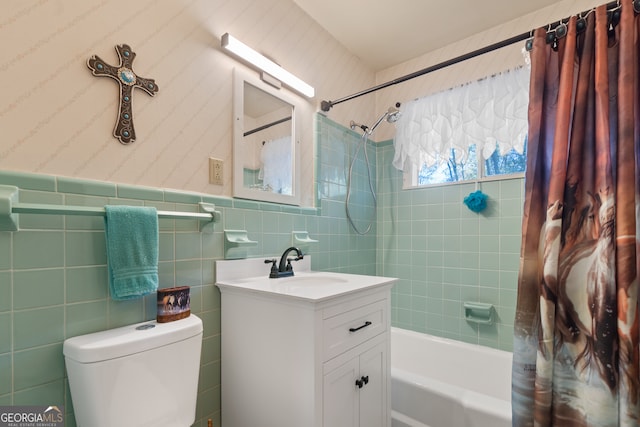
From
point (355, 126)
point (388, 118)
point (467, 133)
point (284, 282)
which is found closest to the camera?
point (284, 282)

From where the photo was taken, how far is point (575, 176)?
118 centimetres

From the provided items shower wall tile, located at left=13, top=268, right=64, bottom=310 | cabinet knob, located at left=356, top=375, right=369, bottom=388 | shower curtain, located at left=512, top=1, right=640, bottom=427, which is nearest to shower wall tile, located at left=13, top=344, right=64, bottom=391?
shower wall tile, located at left=13, top=268, right=64, bottom=310

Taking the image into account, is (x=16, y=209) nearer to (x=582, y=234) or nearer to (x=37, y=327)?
(x=37, y=327)

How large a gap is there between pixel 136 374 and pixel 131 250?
0.38 metres

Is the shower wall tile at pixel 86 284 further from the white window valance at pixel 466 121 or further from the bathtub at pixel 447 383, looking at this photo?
the white window valance at pixel 466 121

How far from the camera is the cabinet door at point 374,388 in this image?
1259mm

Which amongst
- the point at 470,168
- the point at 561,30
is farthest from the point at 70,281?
the point at 470,168

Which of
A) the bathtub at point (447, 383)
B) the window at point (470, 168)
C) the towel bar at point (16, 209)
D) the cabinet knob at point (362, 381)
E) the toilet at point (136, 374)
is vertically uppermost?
the window at point (470, 168)

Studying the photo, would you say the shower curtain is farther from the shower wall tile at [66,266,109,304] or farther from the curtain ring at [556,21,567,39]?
the shower wall tile at [66,266,109,304]

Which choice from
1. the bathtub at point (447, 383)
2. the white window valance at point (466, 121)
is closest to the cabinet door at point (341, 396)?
the bathtub at point (447, 383)

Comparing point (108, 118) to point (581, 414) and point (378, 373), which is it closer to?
point (378, 373)

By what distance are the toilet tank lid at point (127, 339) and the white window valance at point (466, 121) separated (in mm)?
1889

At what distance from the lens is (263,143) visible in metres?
1.61

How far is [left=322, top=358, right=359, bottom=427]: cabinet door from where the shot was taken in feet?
3.52
